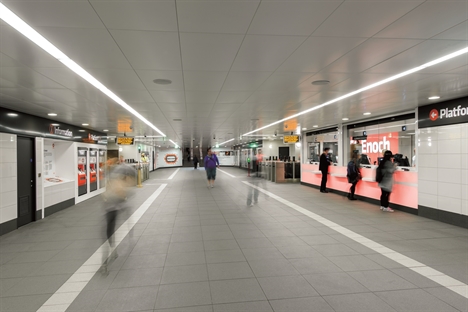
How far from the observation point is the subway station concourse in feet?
8.75

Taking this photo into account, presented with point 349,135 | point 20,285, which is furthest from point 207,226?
point 349,135

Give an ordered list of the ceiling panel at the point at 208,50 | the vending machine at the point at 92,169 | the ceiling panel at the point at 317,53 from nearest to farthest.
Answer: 1. the ceiling panel at the point at 208,50
2. the ceiling panel at the point at 317,53
3. the vending machine at the point at 92,169

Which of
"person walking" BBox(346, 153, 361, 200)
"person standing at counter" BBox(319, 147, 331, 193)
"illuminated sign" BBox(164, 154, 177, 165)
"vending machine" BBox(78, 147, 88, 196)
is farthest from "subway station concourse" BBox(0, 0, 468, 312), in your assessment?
"illuminated sign" BBox(164, 154, 177, 165)

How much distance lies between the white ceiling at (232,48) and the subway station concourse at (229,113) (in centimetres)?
2

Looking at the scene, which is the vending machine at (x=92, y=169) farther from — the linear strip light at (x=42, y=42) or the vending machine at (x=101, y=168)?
the linear strip light at (x=42, y=42)

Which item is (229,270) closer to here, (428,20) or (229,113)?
(428,20)

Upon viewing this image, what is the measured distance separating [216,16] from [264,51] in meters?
1.01

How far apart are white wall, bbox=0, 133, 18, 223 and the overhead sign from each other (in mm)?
10268

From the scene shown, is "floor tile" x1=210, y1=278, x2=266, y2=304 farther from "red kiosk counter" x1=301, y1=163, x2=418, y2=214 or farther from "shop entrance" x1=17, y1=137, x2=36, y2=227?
"red kiosk counter" x1=301, y1=163, x2=418, y2=214

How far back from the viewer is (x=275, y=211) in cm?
740

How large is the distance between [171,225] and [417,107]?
7.22 meters

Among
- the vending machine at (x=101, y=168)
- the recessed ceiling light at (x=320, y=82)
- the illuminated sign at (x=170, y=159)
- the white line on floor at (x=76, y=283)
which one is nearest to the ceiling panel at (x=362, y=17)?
the recessed ceiling light at (x=320, y=82)

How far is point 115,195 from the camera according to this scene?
13.1ft

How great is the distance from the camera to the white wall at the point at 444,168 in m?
5.88
